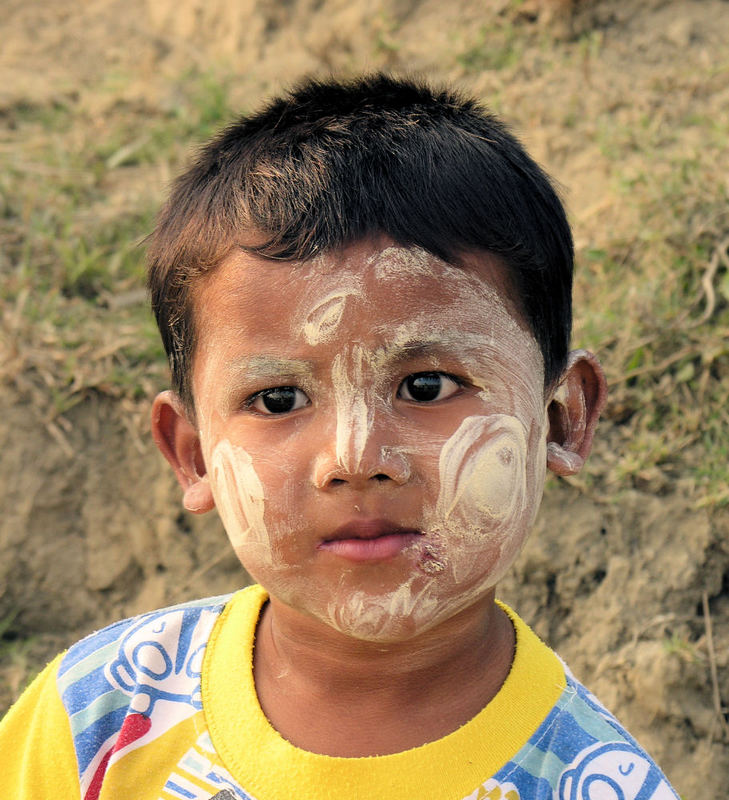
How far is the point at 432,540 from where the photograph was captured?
170 centimetres

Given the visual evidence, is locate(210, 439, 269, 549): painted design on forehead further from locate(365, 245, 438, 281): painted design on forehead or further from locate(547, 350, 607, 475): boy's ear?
locate(547, 350, 607, 475): boy's ear

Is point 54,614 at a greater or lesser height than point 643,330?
lesser

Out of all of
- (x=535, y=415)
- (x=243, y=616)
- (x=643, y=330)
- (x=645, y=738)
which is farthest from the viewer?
(x=643, y=330)

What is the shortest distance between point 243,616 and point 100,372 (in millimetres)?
1555

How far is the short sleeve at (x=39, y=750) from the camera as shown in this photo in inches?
77.6

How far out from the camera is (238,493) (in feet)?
5.93

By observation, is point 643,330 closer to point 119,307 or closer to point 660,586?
point 660,586

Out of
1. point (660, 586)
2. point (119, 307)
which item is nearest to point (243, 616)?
point (660, 586)

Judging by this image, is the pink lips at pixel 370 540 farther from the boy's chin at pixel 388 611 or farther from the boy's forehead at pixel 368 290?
the boy's forehead at pixel 368 290

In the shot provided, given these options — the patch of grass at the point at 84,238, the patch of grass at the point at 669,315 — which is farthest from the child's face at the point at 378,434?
the patch of grass at the point at 84,238

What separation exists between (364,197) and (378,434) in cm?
40

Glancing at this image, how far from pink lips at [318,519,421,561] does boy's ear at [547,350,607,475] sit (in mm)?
422

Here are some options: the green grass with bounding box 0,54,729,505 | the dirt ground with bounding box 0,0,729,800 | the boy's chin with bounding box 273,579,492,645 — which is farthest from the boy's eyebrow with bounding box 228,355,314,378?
the dirt ground with bounding box 0,0,729,800

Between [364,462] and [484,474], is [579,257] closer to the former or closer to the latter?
[484,474]
